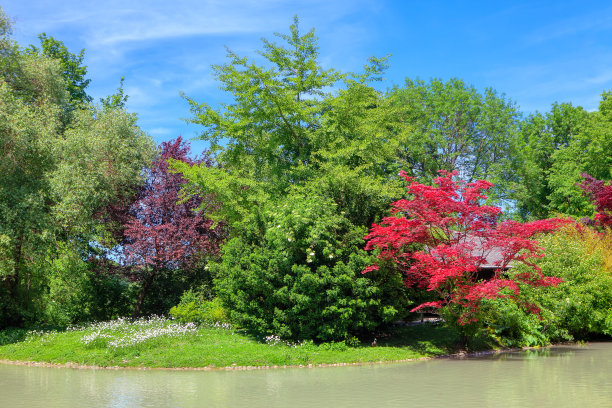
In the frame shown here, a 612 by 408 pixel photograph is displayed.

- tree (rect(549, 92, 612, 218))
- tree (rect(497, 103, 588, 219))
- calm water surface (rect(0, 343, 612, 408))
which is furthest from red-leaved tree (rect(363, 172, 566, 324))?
tree (rect(497, 103, 588, 219))

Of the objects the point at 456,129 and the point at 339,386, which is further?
the point at 456,129

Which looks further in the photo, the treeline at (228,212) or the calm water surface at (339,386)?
the treeline at (228,212)

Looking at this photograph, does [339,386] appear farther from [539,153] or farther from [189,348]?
[539,153]

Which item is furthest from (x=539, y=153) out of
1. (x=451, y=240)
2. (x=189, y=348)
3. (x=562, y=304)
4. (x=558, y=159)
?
(x=189, y=348)

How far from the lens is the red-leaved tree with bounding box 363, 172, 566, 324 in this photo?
54.7ft

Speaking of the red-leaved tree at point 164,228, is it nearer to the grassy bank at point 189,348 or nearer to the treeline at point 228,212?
the treeline at point 228,212

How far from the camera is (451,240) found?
18109 millimetres

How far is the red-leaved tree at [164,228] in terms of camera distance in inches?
949

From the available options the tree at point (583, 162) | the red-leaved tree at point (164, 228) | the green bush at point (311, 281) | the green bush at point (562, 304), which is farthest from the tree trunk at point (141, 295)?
the tree at point (583, 162)

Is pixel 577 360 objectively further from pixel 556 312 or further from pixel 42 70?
pixel 42 70

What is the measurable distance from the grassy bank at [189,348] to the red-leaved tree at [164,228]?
4.52 m

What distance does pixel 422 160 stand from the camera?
38062 millimetres

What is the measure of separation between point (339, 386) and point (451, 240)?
805 cm

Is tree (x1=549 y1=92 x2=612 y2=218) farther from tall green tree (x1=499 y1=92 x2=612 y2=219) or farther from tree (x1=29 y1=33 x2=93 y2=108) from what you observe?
tree (x1=29 y1=33 x2=93 y2=108)
